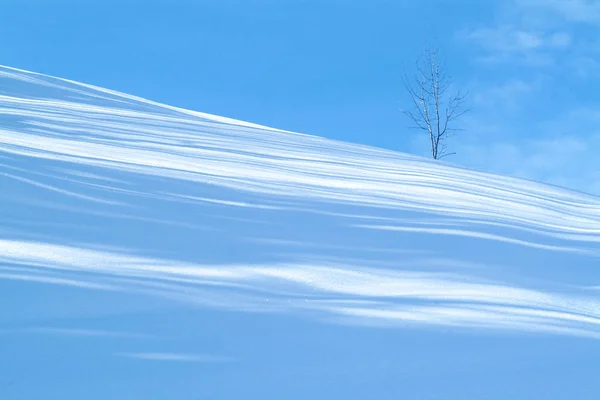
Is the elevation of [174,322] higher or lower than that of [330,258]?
lower

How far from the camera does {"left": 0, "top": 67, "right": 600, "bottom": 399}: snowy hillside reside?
90.5 inches

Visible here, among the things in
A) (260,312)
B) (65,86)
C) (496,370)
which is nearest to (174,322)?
(260,312)

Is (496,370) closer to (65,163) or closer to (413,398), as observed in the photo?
(413,398)

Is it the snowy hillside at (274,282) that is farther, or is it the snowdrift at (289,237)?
the snowdrift at (289,237)

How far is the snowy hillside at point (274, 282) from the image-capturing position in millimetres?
2299

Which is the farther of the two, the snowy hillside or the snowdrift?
the snowdrift

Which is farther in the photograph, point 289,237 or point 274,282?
point 289,237

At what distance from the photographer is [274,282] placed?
325cm

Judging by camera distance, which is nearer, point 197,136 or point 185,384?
point 185,384

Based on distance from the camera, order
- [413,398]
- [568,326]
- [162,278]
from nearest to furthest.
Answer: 1. [413,398]
2. [568,326]
3. [162,278]

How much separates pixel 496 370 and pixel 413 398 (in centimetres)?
43

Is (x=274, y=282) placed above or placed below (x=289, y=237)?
below

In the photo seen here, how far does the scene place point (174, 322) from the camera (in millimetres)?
2676

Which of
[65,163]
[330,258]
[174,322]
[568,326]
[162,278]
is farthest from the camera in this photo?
[65,163]
